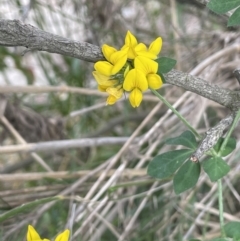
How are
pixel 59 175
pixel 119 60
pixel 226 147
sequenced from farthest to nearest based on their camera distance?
1. pixel 59 175
2. pixel 226 147
3. pixel 119 60

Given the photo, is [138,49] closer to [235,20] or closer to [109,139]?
[235,20]

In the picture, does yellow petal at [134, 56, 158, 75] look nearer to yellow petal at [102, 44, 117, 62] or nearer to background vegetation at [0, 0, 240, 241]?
yellow petal at [102, 44, 117, 62]

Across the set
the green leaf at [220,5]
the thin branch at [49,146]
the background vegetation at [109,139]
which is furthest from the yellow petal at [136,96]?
the thin branch at [49,146]

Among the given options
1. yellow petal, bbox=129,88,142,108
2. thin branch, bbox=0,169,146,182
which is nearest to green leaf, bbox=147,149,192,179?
yellow petal, bbox=129,88,142,108

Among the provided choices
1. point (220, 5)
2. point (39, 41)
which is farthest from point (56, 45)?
point (220, 5)

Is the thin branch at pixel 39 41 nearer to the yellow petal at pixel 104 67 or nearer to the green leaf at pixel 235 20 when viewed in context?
the yellow petal at pixel 104 67

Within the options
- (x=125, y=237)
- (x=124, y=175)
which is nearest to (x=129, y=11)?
(x=124, y=175)

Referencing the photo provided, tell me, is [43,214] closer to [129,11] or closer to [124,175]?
[124,175]
